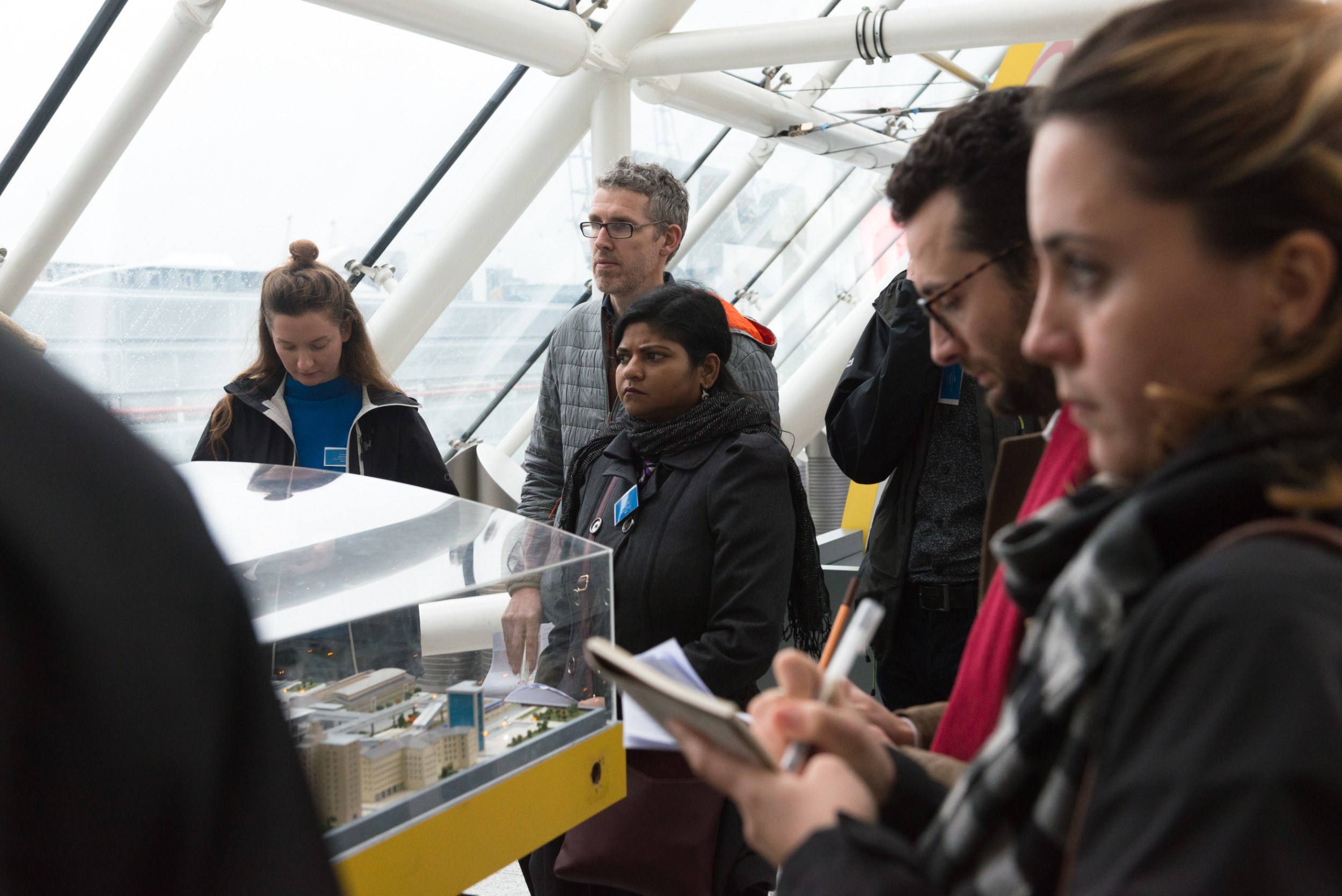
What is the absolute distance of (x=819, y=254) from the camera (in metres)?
11.4

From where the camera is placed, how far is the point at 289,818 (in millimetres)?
585

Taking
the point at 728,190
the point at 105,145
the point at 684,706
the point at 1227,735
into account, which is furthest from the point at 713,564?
the point at 728,190

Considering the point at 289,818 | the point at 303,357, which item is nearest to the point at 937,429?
the point at 303,357

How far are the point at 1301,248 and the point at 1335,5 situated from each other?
0.70 feet

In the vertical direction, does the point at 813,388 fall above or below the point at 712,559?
above

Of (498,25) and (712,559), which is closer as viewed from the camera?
(712,559)

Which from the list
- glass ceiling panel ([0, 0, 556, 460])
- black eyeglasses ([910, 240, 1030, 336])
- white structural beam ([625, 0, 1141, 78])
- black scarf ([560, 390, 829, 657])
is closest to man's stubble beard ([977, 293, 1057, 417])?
black eyeglasses ([910, 240, 1030, 336])

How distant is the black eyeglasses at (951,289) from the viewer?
1.49 m

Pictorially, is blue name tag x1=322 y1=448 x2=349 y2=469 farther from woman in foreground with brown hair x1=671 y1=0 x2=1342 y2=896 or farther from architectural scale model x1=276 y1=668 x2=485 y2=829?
woman in foreground with brown hair x1=671 y1=0 x2=1342 y2=896

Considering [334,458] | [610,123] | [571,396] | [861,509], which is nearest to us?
[334,458]

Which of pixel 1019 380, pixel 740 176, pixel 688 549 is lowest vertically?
pixel 688 549

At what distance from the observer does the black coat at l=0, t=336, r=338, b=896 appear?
0.52m

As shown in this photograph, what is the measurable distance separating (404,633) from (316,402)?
159 centimetres

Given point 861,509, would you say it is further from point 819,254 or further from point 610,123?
point 819,254
